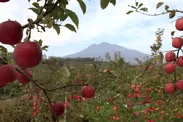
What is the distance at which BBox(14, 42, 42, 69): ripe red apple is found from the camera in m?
0.89

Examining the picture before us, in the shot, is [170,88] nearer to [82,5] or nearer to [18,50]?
[82,5]

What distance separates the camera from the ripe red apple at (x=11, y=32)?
3.04ft

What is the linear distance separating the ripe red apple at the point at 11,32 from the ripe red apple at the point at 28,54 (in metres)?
0.03

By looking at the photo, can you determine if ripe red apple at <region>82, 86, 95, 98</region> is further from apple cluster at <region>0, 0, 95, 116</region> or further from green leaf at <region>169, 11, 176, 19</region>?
green leaf at <region>169, 11, 176, 19</region>

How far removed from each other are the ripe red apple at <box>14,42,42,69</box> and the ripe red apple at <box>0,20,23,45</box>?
0.03 m

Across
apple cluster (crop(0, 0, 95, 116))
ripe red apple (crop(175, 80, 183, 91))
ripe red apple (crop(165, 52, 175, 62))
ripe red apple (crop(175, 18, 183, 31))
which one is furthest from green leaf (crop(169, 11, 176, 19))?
apple cluster (crop(0, 0, 95, 116))

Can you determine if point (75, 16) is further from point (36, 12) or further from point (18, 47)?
point (18, 47)

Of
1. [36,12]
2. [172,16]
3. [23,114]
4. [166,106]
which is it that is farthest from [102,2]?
[23,114]

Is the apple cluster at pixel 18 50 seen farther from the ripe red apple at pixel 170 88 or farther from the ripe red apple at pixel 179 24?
the ripe red apple at pixel 170 88

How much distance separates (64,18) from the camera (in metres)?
1.32

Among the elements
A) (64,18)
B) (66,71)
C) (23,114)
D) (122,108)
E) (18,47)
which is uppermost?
(64,18)

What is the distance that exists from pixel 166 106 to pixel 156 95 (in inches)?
61.3

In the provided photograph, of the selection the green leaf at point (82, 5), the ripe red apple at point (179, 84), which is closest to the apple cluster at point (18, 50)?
the green leaf at point (82, 5)

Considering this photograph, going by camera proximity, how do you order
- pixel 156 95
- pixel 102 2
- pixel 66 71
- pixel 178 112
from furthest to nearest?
pixel 156 95 < pixel 178 112 < pixel 66 71 < pixel 102 2
